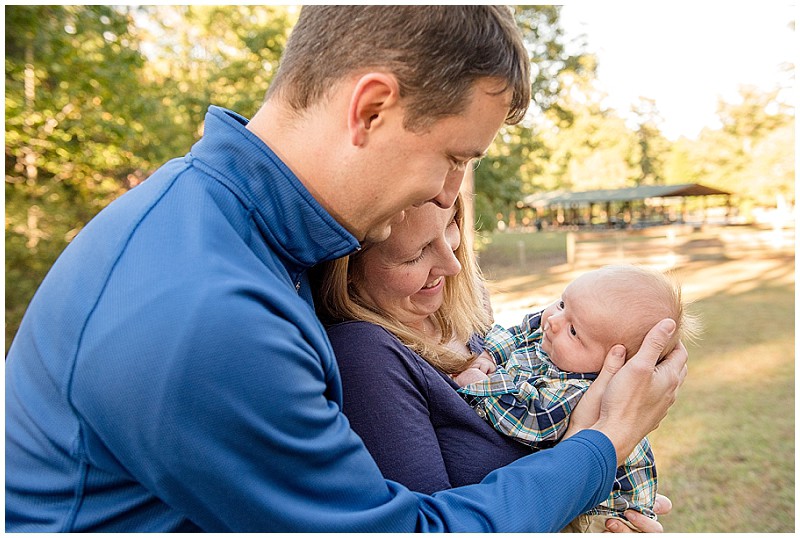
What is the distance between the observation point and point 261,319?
42.9 inches

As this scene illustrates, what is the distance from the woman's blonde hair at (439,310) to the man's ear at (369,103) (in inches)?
21.4

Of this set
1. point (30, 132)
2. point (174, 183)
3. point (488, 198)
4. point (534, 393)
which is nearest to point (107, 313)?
point (174, 183)

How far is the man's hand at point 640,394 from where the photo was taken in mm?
1657

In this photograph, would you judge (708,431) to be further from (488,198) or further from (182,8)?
(182,8)

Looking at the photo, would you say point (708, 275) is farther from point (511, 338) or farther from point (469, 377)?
point (469, 377)

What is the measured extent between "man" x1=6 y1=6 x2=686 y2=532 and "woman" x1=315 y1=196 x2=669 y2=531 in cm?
21

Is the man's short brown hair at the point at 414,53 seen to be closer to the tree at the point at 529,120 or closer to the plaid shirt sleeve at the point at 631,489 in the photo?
the plaid shirt sleeve at the point at 631,489

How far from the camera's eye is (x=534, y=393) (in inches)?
73.4

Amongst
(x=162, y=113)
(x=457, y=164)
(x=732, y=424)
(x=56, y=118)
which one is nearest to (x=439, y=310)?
(x=457, y=164)

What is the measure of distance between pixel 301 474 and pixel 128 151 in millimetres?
12159

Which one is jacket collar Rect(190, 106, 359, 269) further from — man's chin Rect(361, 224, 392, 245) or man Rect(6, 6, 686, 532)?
man's chin Rect(361, 224, 392, 245)

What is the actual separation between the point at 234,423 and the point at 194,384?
9cm

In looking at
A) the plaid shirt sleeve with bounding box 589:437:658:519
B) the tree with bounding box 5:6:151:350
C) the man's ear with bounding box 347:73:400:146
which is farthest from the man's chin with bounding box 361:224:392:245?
the tree with bounding box 5:6:151:350


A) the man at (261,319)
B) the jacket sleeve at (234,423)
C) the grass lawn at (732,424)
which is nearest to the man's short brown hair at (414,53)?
the man at (261,319)
